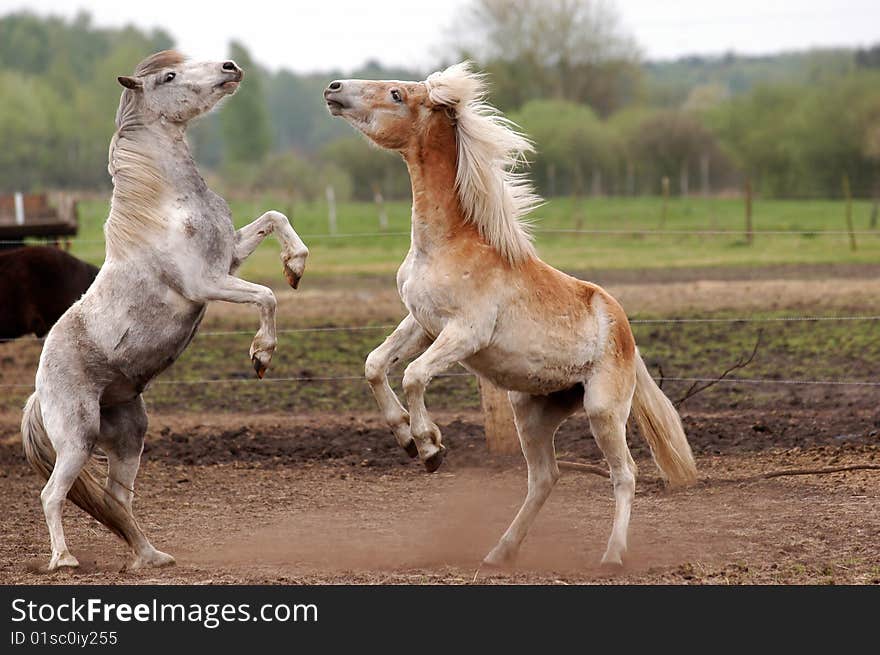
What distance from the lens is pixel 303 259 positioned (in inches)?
229

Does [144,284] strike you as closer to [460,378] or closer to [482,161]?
[482,161]

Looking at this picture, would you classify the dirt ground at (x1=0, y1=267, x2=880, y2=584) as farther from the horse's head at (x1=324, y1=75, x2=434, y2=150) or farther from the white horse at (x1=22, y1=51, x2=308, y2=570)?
the horse's head at (x1=324, y1=75, x2=434, y2=150)

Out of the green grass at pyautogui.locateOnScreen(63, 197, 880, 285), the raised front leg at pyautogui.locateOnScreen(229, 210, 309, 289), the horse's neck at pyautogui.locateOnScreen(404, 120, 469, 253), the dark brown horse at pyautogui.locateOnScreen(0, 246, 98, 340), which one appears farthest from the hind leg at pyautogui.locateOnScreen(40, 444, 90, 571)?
the green grass at pyautogui.locateOnScreen(63, 197, 880, 285)

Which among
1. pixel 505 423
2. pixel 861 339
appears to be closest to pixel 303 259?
pixel 505 423

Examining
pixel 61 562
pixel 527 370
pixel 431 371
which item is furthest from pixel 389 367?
pixel 61 562

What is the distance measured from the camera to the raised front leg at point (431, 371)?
5.02 meters

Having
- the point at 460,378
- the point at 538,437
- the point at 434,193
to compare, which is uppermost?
the point at 434,193

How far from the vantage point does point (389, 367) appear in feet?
17.5

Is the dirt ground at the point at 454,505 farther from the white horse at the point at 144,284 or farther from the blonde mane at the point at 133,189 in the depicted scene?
the blonde mane at the point at 133,189

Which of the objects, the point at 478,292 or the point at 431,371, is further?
the point at 478,292

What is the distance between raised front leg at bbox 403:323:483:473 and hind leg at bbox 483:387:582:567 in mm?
667

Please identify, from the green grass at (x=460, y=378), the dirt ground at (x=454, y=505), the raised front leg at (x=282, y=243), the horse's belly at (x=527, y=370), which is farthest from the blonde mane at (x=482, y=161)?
the green grass at (x=460, y=378)

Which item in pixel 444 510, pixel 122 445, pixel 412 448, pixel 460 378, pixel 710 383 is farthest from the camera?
pixel 460 378

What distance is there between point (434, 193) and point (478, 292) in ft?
1.79
